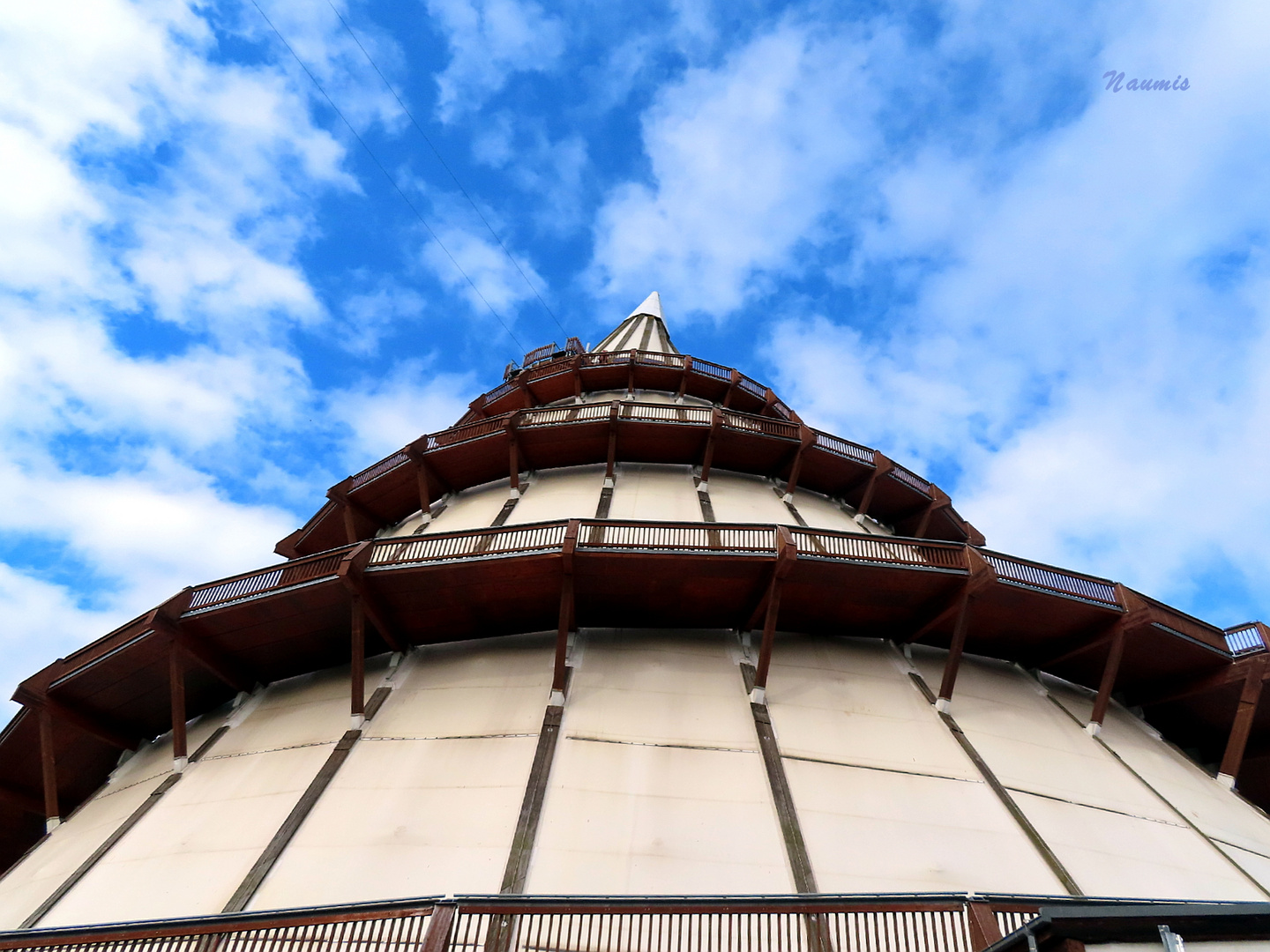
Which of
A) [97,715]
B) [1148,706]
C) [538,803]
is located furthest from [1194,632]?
[97,715]

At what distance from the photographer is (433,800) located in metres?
12.0

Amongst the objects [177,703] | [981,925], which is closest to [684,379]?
[177,703]

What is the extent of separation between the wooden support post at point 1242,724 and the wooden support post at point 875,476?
1075 centimetres

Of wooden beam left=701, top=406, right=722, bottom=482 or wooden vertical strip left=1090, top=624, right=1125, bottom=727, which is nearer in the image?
wooden vertical strip left=1090, top=624, right=1125, bottom=727

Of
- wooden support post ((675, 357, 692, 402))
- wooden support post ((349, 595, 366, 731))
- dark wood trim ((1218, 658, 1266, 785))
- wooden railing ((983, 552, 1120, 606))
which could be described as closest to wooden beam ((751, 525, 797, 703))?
wooden railing ((983, 552, 1120, 606))

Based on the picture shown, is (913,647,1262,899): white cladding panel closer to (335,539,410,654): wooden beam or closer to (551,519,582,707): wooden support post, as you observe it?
(551,519,582,707): wooden support post

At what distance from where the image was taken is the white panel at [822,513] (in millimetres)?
22402

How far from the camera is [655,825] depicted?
11.3 meters

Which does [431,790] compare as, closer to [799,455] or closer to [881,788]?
[881,788]

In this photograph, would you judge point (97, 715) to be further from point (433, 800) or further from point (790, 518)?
point (790, 518)

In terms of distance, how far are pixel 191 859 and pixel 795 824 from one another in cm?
1057

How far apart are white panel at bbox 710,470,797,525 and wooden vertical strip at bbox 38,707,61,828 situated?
1742 centimetres

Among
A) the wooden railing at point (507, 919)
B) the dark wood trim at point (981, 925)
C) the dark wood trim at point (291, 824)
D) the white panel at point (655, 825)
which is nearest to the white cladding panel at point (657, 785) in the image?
the white panel at point (655, 825)

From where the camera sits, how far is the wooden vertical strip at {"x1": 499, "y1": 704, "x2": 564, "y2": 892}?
10336 mm
